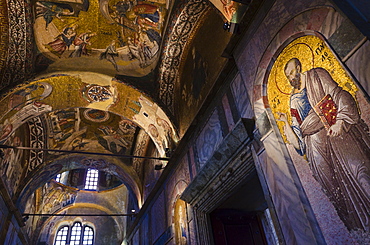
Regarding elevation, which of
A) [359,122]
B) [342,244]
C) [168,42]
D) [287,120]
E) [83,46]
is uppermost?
[83,46]

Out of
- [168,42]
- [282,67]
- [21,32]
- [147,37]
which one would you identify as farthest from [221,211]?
[21,32]

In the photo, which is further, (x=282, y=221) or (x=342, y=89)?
(x=282, y=221)

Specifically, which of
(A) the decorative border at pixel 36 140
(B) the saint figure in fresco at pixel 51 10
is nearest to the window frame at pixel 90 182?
(A) the decorative border at pixel 36 140

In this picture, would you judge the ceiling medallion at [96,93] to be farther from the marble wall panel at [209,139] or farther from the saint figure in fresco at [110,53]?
the marble wall panel at [209,139]

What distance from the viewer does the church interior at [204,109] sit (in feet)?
7.91

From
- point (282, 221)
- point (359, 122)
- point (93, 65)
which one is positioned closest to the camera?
point (359, 122)

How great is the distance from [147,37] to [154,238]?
20.7 ft

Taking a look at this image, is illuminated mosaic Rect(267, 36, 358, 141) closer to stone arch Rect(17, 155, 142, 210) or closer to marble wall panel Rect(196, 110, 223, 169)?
marble wall panel Rect(196, 110, 223, 169)

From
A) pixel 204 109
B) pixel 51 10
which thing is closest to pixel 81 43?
pixel 51 10

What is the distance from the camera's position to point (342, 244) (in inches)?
88.2

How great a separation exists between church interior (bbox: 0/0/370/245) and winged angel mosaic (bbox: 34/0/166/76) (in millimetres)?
30

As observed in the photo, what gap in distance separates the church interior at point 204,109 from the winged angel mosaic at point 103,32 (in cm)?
3

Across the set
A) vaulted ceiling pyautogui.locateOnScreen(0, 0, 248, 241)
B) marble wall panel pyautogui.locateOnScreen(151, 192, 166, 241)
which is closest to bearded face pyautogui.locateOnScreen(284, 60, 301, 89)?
vaulted ceiling pyautogui.locateOnScreen(0, 0, 248, 241)

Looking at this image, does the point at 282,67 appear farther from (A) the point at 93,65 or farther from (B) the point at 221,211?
(A) the point at 93,65
